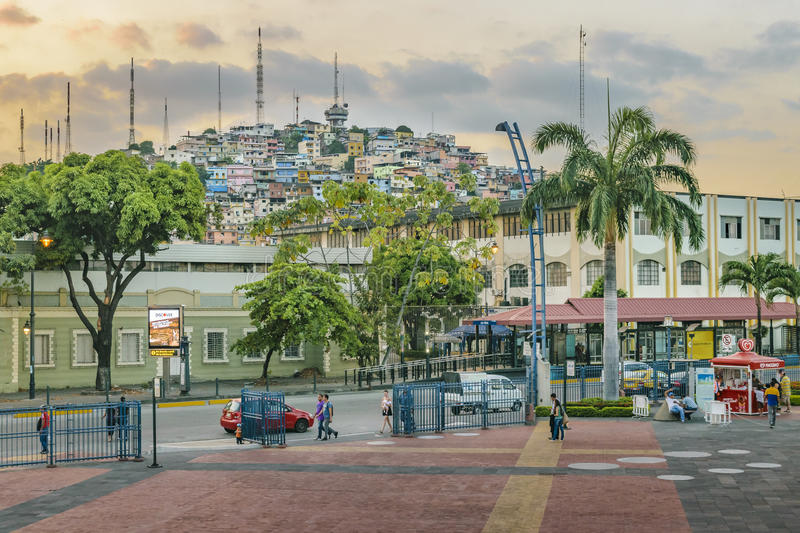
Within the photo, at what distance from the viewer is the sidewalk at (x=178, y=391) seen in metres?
45.3

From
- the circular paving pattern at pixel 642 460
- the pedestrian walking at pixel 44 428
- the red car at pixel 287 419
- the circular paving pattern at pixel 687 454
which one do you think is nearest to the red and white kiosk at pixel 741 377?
the circular paving pattern at pixel 687 454

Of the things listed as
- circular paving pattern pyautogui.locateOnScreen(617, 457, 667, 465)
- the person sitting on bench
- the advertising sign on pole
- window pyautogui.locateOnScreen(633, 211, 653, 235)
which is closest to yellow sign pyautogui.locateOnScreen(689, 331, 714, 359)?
window pyautogui.locateOnScreen(633, 211, 653, 235)

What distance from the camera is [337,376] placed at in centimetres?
5809

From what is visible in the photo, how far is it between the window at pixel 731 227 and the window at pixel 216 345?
4453cm

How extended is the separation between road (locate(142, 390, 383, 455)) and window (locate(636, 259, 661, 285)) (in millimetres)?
35883

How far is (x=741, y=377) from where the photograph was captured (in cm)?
3575

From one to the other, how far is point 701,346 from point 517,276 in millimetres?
26364

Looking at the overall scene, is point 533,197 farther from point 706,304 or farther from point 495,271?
point 495,271

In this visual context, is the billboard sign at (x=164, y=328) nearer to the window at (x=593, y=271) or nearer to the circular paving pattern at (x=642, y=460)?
the circular paving pattern at (x=642, y=460)

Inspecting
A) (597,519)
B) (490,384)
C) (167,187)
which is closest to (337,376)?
(167,187)

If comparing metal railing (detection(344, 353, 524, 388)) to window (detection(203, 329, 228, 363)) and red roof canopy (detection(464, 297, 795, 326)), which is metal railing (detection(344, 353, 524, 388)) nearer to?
red roof canopy (detection(464, 297, 795, 326))

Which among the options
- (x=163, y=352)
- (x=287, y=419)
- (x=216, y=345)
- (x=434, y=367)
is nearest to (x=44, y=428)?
(x=287, y=419)

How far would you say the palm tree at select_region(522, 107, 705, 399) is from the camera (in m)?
34.1

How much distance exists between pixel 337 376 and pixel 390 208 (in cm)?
1112
